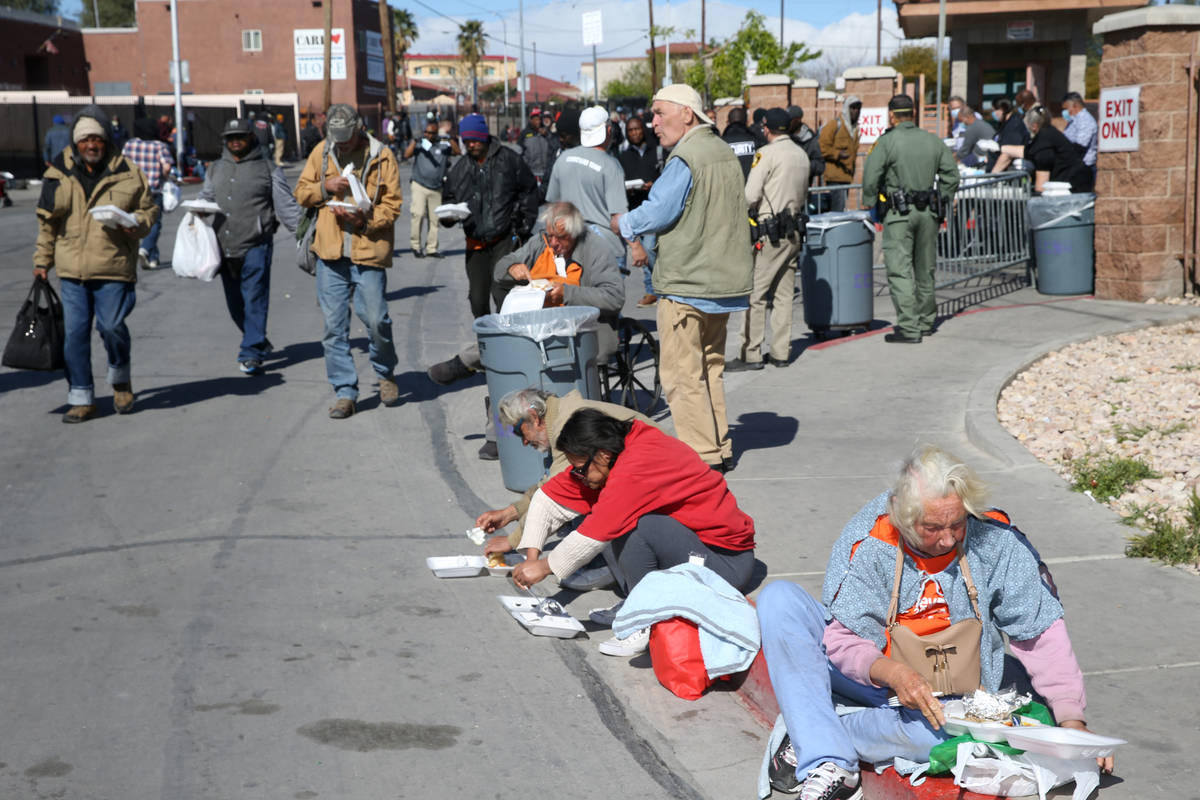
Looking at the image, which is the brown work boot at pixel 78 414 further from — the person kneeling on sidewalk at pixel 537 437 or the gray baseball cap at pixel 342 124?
the person kneeling on sidewalk at pixel 537 437

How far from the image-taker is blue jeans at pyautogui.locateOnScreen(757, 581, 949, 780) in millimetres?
3691

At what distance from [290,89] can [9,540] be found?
60.4m

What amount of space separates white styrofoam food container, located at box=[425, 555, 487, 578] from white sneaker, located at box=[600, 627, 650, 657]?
108 cm

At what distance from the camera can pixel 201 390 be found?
9.88 meters

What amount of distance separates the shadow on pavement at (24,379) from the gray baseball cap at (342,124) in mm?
3108

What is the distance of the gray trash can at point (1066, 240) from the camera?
1248 cm

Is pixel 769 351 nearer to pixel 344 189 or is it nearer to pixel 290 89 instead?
pixel 344 189

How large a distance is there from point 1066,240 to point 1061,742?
1004 centimetres

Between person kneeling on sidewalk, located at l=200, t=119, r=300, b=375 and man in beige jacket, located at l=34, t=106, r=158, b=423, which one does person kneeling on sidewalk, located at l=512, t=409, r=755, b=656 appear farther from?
person kneeling on sidewalk, located at l=200, t=119, r=300, b=375

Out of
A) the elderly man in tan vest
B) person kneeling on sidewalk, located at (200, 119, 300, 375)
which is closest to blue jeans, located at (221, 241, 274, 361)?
person kneeling on sidewalk, located at (200, 119, 300, 375)

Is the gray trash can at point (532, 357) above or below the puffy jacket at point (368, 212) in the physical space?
below

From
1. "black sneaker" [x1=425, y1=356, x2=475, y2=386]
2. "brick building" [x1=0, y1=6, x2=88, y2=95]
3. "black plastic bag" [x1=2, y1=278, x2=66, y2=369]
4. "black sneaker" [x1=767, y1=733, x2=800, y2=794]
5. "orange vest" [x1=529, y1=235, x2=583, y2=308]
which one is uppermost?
"brick building" [x1=0, y1=6, x2=88, y2=95]

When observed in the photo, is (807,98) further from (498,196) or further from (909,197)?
(498,196)

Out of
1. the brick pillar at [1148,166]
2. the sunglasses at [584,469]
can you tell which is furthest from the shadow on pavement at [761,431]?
the brick pillar at [1148,166]
